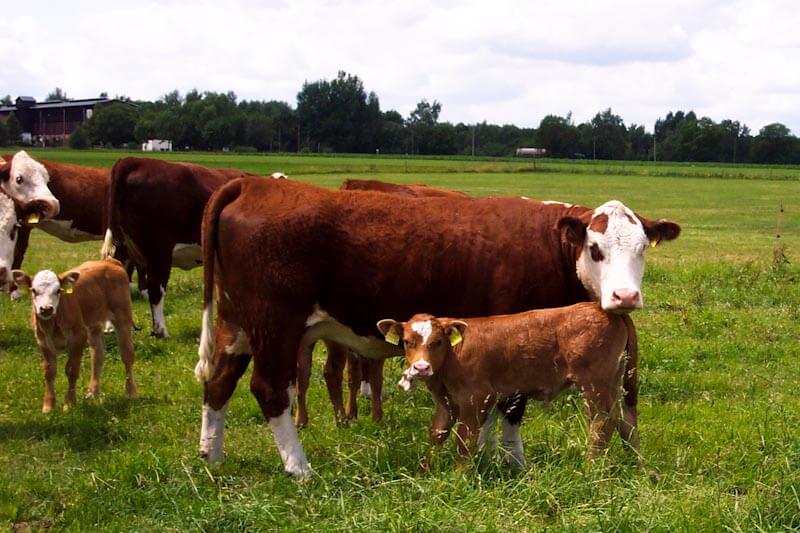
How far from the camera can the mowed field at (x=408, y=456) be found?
17.2 ft

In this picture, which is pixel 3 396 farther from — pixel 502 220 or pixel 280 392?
pixel 502 220

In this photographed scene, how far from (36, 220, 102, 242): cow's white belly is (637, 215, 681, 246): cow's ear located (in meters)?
10.4

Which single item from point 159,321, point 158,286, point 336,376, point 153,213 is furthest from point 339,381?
point 153,213

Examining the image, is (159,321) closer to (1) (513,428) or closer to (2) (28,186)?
(2) (28,186)

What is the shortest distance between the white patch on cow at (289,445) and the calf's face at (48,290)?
3.06m

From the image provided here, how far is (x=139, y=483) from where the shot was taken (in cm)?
615

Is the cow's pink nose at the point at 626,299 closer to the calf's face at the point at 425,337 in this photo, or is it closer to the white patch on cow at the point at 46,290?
the calf's face at the point at 425,337

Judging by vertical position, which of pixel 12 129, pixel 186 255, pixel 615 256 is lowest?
pixel 186 255

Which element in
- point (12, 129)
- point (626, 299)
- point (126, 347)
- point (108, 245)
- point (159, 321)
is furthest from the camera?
point (12, 129)

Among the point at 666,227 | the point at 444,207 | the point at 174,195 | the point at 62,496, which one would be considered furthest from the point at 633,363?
the point at 174,195

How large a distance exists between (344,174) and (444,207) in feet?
194

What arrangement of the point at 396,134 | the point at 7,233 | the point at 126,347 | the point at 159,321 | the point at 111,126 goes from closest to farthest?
the point at 7,233, the point at 126,347, the point at 159,321, the point at 111,126, the point at 396,134

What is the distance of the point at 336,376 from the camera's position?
8.09m

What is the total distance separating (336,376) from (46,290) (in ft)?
9.42
